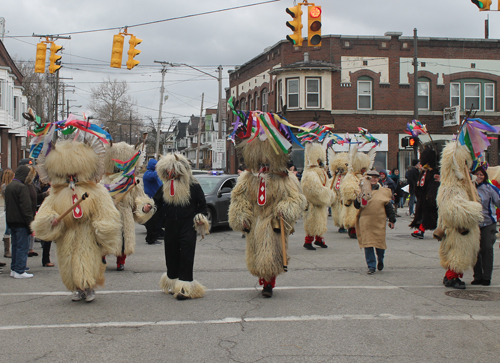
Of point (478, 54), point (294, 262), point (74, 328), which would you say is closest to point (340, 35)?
point (478, 54)

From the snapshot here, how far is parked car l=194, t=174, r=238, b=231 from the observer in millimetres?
13727

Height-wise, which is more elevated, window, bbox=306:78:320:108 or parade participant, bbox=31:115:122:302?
window, bbox=306:78:320:108

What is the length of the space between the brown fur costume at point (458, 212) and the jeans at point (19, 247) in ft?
20.7

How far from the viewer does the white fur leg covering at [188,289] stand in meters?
6.50

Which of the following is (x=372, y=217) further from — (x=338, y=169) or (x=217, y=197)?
(x=217, y=197)

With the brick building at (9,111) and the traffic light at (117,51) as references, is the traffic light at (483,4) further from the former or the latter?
the brick building at (9,111)

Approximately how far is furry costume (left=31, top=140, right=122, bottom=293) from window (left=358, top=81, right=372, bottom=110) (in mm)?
25514

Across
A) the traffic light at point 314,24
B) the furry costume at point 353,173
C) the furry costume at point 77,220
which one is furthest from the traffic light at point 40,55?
the furry costume at point 77,220

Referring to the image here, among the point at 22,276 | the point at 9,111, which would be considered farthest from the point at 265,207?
the point at 9,111

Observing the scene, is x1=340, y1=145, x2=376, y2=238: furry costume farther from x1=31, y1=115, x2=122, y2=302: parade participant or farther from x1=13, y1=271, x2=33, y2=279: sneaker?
x1=13, y1=271, x2=33, y2=279: sneaker

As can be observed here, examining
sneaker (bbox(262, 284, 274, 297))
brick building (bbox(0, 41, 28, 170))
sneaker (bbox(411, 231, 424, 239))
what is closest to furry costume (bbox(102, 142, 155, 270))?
sneaker (bbox(262, 284, 274, 297))

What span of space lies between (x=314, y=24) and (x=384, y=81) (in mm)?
18635

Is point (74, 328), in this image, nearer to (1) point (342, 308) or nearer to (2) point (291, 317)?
(2) point (291, 317)

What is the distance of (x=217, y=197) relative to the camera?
13.9 metres
